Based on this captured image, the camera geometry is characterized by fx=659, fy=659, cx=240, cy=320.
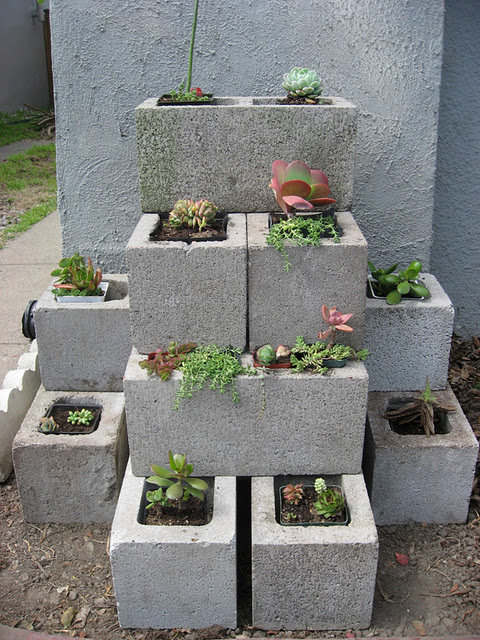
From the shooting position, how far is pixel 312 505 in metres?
2.60

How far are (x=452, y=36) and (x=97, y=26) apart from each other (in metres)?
1.93

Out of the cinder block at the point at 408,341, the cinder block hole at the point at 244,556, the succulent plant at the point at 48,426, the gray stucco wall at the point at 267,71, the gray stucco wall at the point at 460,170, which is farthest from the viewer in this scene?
the gray stucco wall at the point at 460,170

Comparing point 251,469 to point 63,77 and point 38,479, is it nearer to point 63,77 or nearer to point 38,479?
point 38,479

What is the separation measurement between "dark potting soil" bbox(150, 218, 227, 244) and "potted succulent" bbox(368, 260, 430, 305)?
0.89 meters

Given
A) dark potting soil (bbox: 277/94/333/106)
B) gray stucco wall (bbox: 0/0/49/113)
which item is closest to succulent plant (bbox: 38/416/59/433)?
dark potting soil (bbox: 277/94/333/106)

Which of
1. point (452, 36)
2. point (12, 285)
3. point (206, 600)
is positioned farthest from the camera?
point (12, 285)

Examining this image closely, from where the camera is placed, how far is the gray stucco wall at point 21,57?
36.8 ft

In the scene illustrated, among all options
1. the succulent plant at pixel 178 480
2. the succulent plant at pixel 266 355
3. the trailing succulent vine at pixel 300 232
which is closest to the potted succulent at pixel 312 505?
the succulent plant at pixel 178 480

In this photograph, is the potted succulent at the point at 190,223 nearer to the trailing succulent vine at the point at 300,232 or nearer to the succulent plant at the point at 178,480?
the trailing succulent vine at the point at 300,232

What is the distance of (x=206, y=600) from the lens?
247cm

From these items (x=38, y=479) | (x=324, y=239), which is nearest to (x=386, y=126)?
(x=324, y=239)

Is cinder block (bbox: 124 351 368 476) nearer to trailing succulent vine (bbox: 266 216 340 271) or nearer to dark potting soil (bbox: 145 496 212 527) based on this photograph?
dark potting soil (bbox: 145 496 212 527)

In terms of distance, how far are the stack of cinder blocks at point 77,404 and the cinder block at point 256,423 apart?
32 centimetres

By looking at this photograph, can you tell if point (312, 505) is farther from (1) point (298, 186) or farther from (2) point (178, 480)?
(1) point (298, 186)
